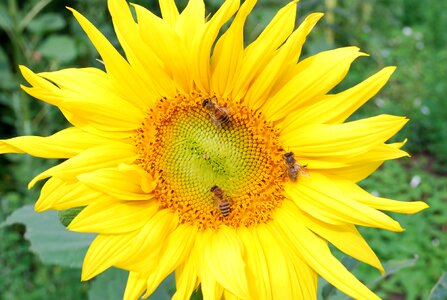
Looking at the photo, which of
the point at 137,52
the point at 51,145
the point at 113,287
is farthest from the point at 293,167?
the point at 113,287

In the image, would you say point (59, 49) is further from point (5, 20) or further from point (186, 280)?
point (186, 280)

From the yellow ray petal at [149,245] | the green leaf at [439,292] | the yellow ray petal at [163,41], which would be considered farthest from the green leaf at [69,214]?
the green leaf at [439,292]

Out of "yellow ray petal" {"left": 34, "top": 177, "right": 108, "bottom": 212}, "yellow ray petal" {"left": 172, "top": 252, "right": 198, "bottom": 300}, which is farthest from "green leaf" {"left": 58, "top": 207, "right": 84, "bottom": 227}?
"yellow ray petal" {"left": 172, "top": 252, "right": 198, "bottom": 300}

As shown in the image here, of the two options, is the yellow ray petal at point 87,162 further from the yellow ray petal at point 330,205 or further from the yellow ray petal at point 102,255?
the yellow ray petal at point 330,205

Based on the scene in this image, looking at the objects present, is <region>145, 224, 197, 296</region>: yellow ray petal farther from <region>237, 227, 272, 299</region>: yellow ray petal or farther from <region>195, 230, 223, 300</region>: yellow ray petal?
<region>237, 227, 272, 299</region>: yellow ray petal

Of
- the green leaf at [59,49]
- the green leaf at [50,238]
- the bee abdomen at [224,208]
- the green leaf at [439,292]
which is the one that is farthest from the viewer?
the green leaf at [59,49]
